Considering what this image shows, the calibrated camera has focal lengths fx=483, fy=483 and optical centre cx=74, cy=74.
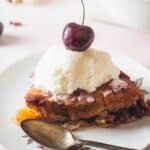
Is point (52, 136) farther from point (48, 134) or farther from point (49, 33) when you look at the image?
point (49, 33)

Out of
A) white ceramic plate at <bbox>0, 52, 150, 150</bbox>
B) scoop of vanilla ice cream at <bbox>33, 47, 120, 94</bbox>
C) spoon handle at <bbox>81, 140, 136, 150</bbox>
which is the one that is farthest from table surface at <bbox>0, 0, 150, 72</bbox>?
spoon handle at <bbox>81, 140, 136, 150</bbox>

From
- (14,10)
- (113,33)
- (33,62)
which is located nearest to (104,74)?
(33,62)

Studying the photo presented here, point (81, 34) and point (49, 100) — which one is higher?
point (81, 34)

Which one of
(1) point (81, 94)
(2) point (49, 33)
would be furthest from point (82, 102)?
(2) point (49, 33)

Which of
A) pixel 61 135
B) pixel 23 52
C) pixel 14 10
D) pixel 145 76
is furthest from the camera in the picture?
pixel 14 10

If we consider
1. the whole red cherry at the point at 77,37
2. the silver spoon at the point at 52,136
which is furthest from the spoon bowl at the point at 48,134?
the whole red cherry at the point at 77,37

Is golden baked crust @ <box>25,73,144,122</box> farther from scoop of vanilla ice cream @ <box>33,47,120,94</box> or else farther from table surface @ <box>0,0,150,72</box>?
table surface @ <box>0,0,150,72</box>

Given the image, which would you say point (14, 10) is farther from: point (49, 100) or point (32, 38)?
point (49, 100)
